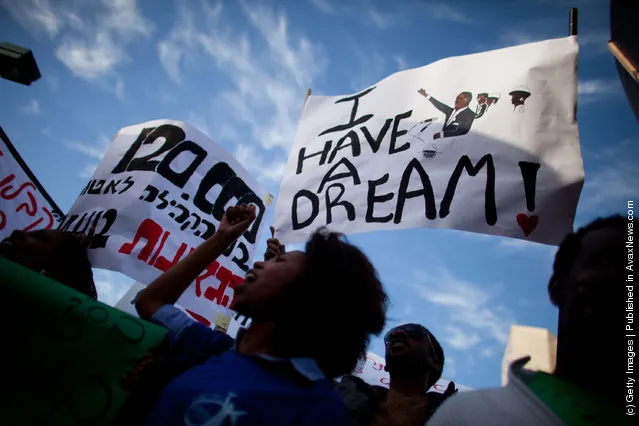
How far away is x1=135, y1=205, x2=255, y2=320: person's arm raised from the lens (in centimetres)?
146

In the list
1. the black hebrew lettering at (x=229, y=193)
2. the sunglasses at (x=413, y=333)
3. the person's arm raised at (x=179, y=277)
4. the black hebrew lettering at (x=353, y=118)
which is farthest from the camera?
the black hebrew lettering at (x=229, y=193)

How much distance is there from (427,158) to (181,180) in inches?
74.9

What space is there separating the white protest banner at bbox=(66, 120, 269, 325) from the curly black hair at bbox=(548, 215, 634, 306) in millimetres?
2399

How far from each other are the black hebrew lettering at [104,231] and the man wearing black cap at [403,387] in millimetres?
1856

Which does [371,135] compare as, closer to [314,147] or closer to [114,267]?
[314,147]

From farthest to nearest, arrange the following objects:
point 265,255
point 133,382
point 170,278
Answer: point 265,255 → point 170,278 → point 133,382

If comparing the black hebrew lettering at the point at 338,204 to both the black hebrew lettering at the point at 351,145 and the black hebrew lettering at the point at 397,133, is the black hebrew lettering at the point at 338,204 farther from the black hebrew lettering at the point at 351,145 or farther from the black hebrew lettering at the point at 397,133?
the black hebrew lettering at the point at 397,133

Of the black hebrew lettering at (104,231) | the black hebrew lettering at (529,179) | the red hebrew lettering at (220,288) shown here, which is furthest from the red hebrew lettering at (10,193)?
the black hebrew lettering at (529,179)

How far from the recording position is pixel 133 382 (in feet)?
3.73

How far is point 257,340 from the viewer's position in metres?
1.27

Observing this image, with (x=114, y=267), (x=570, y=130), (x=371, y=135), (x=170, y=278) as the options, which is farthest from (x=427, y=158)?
(x=114, y=267)

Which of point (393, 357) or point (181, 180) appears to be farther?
point (181, 180)

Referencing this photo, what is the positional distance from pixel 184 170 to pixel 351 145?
137 cm

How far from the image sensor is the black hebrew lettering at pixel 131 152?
9.87 feet
